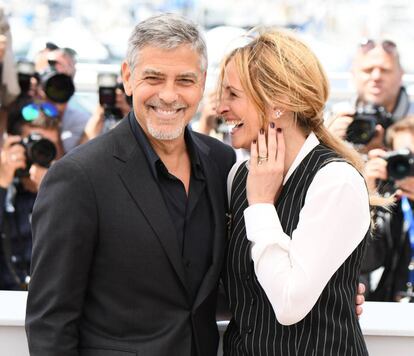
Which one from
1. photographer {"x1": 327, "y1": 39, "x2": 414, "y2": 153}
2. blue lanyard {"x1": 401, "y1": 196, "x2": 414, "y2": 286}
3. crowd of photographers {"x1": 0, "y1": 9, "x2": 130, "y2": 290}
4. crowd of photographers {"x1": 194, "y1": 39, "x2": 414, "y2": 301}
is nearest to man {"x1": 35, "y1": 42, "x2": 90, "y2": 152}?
crowd of photographers {"x1": 0, "y1": 9, "x2": 130, "y2": 290}

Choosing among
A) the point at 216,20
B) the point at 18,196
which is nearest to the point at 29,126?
the point at 18,196

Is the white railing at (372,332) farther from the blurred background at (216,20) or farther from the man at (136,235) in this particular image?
the blurred background at (216,20)

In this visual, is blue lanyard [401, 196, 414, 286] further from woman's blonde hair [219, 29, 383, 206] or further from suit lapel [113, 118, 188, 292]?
suit lapel [113, 118, 188, 292]

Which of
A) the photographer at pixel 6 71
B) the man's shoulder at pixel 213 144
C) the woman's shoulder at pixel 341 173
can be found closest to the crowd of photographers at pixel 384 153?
the photographer at pixel 6 71

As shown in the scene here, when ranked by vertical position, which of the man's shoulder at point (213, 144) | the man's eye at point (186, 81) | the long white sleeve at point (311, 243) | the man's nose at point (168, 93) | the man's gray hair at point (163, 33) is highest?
the man's gray hair at point (163, 33)

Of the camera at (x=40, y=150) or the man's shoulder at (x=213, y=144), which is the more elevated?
the man's shoulder at (x=213, y=144)

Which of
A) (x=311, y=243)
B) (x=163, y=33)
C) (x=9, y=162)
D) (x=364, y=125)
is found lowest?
(x=9, y=162)

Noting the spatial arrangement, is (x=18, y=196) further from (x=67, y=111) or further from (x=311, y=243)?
(x=311, y=243)

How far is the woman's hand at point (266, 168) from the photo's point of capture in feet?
4.64

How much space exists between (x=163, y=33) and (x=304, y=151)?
13.2 inches

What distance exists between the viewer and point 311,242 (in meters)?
1.32

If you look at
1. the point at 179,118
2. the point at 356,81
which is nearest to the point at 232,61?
the point at 179,118

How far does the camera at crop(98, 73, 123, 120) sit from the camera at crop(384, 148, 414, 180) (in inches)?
41.2

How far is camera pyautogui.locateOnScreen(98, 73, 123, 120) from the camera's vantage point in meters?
3.04
